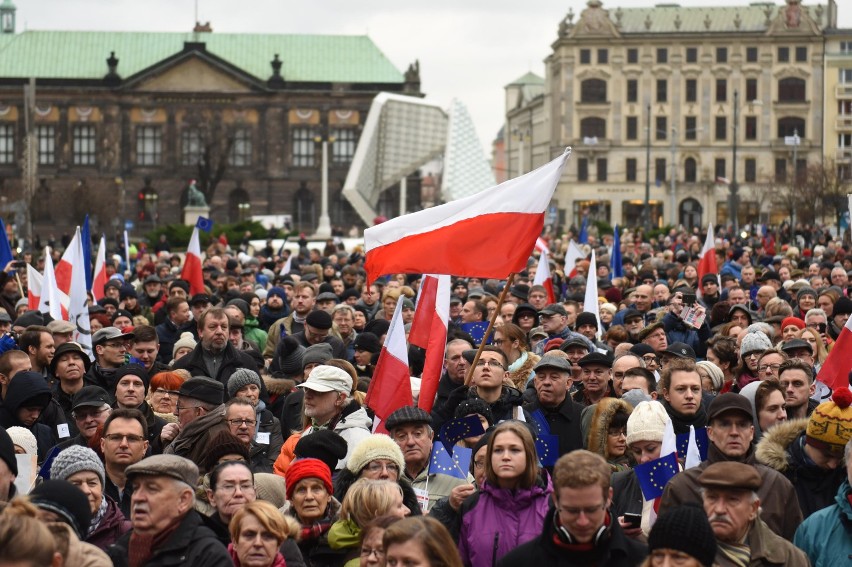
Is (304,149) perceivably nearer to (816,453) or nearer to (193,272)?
(193,272)

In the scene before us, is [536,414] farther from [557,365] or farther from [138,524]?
[138,524]

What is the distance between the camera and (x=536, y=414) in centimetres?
940

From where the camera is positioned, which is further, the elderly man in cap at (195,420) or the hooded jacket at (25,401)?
the hooded jacket at (25,401)

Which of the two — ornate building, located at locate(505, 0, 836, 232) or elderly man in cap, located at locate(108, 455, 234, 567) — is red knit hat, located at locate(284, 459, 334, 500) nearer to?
elderly man in cap, located at locate(108, 455, 234, 567)

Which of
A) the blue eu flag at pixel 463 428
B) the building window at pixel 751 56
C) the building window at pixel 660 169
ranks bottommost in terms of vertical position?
the blue eu flag at pixel 463 428

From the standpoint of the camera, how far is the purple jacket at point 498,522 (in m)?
6.63

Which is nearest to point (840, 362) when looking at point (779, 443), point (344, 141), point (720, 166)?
point (779, 443)

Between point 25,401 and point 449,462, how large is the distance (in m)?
3.04

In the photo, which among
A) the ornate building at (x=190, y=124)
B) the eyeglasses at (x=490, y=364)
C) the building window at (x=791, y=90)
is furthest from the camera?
the building window at (x=791, y=90)

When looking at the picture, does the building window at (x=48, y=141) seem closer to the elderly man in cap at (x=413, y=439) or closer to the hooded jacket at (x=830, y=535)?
the elderly man in cap at (x=413, y=439)

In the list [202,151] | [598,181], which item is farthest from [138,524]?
[598,181]

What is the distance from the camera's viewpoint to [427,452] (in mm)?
8070

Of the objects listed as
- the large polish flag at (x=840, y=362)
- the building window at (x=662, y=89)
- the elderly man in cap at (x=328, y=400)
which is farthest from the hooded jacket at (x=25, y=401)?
the building window at (x=662, y=89)

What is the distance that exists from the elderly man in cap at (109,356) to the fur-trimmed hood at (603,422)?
4.33 m
